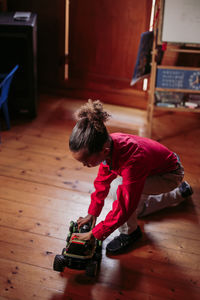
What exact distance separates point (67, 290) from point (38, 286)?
14cm

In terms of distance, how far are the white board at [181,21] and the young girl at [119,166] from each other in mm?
1274

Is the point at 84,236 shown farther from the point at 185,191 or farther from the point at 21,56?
the point at 21,56

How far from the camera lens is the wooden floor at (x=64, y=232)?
5.22ft

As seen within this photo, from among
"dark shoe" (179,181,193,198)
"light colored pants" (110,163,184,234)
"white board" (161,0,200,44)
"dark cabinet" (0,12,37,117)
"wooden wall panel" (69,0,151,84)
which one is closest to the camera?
"light colored pants" (110,163,184,234)

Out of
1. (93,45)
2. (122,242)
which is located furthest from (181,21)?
(122,242)

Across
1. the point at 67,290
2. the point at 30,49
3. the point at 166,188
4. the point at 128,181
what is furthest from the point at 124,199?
the point at 30,49

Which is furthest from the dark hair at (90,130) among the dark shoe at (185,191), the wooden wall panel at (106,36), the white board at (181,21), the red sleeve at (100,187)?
the wooden wall panel at (106,36)

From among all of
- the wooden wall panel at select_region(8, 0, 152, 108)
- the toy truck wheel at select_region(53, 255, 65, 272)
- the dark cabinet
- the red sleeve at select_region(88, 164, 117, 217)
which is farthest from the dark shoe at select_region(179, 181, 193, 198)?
the dark cabinet

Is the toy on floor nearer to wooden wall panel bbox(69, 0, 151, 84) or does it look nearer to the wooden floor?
the wooden floor

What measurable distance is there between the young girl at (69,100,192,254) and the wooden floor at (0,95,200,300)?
0.17 metres

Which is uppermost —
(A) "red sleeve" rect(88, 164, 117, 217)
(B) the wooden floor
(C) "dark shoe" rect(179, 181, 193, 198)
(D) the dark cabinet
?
(D) the dark cabinet

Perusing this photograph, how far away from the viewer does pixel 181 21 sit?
8.46 ft

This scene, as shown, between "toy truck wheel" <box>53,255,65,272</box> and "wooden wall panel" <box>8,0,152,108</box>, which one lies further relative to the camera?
"wooden wall panel" <box>8,0,152,108</box>

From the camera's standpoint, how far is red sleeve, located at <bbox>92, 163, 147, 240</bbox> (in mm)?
1480
